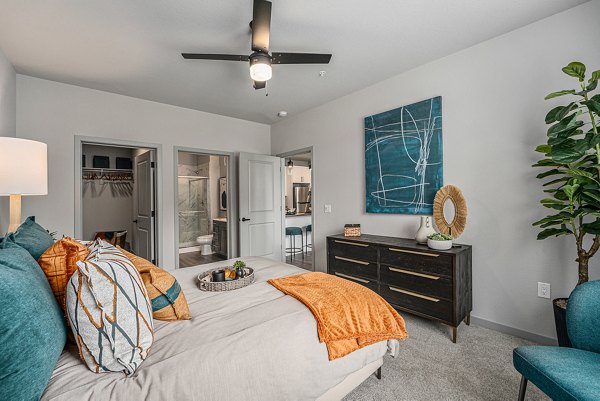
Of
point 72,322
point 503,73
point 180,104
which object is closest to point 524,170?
point 503,73

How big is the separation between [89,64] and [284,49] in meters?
2.16

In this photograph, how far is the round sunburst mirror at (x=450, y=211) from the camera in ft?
8.72

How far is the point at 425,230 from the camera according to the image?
9.08 feet

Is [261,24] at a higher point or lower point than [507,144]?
higher

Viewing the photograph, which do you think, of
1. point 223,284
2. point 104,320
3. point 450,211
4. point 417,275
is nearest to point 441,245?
point 417,275

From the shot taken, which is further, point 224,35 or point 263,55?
point 224,35

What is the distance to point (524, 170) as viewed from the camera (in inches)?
92.7

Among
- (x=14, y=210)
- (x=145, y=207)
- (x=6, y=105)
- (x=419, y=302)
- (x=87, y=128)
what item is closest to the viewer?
(x=14, y=210)

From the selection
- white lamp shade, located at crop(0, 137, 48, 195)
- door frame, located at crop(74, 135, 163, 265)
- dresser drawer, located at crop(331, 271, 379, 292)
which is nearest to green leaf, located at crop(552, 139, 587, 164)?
dresser drawer, located at crop(331, 271, 379, 292)

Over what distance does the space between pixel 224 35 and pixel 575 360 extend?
326 cm

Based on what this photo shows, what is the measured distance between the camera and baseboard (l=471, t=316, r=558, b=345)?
226 cm

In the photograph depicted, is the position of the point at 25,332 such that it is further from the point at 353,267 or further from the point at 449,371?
the point at 353,267

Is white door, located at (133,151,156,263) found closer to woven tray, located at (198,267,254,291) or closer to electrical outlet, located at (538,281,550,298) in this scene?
woven tray, located at (198,267,254,291)

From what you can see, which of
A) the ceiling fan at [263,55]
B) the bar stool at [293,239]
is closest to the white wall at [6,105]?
the ceiling fan at [263,55]
